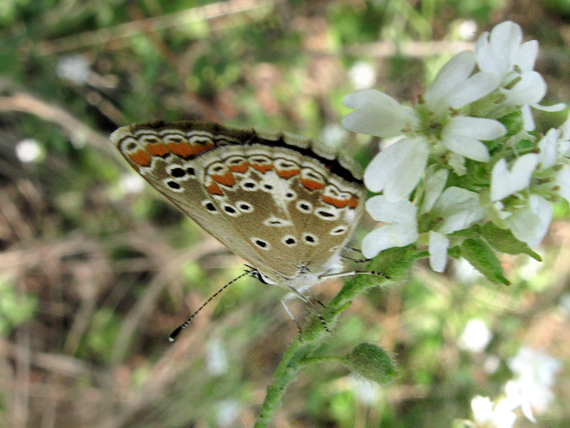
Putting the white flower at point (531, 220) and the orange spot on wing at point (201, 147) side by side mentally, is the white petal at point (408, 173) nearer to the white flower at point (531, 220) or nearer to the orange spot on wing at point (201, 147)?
the white flower at point (531, 220)

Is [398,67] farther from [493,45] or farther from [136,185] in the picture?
[493,45]

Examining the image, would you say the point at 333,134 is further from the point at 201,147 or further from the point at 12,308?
the point at 12,308

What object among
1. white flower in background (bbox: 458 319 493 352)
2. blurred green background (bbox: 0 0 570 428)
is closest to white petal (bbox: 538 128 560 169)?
blurred green background (bbox: 0 0 570 428)

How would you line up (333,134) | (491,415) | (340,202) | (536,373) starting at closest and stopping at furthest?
1. (340,202)
2. (491,415)
3. (536,373)
4. (333,134)

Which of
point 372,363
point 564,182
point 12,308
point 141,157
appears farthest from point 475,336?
point 12,308

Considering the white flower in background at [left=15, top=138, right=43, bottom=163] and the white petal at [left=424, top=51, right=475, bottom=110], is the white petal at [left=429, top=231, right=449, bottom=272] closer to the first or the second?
the white petal at [left=424, top=51, right=475, bottom=110]

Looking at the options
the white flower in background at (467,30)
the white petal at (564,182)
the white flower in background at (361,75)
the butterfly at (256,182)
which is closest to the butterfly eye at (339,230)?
the butterfly at (256,182)
